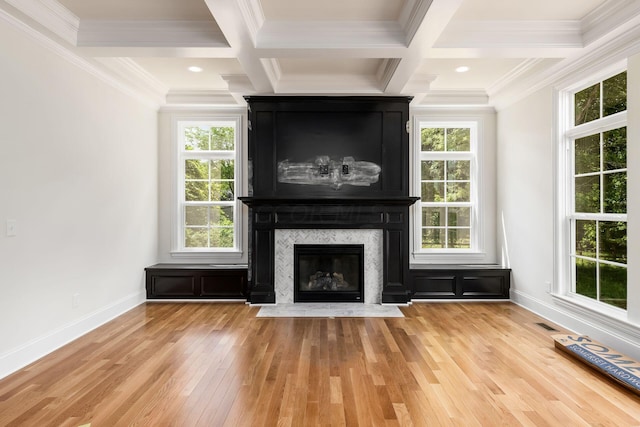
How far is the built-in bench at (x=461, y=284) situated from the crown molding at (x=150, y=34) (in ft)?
12.4

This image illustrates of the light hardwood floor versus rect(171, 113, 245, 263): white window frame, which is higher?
rect(171, 113, 245, 263): white window frame

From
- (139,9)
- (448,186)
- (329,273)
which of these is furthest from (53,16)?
(448,186)

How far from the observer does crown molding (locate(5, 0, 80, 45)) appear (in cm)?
282

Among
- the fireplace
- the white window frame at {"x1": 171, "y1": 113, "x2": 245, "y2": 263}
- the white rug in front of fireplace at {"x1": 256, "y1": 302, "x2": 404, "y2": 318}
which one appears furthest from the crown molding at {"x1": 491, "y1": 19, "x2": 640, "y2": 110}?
the white window frame at {"x1": 171, "y1": 113, "x2": 245, "y2": 263}

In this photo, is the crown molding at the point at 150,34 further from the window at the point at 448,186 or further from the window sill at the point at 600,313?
the window sill at the point at 600,313

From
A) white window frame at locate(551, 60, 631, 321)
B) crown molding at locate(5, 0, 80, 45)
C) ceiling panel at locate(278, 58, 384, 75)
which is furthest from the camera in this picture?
ceiling panel at locate(278, 58, 384, 75)

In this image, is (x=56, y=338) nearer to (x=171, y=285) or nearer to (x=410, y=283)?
(x=171, y=285)

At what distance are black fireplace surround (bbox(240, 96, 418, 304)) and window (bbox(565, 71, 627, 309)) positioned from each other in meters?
1.88

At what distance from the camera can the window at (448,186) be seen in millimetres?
5594

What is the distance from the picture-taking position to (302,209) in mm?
4961

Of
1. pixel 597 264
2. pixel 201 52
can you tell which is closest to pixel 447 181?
pixel 597 264

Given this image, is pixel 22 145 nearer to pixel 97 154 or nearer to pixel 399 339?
pixel 97 154

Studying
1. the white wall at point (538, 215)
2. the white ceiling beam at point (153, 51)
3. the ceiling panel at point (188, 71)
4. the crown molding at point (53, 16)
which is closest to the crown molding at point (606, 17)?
the white wall at point (538, 215)

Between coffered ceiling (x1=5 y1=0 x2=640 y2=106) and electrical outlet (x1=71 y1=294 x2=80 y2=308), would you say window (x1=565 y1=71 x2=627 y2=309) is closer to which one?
coffered ceiling (x1=5 y1=0 x2=640 y2=106)
